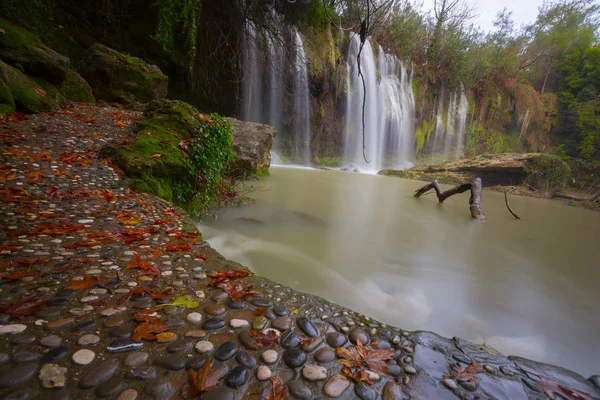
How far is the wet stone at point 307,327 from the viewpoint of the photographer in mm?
1158

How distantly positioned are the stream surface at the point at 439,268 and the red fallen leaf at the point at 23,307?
1.57 m

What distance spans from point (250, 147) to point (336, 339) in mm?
5502

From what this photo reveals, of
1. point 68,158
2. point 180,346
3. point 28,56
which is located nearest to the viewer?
point 180,346

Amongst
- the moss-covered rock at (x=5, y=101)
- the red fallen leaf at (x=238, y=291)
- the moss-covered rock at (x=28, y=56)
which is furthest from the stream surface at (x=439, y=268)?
the moss-covered rock at (x=28, y=56)

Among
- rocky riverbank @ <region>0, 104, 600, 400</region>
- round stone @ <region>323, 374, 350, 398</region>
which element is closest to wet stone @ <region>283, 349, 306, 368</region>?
rocky riverbank @ <region>0, 104, 600, 400</region>

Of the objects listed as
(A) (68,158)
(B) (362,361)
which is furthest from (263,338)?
(A) (68,158)

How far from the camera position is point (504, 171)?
1239 centimetres

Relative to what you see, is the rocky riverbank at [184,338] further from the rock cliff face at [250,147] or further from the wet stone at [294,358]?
the rock cliff face at [250,147]

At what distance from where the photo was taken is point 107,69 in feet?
20.6

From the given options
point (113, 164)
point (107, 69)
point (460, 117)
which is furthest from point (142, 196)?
point (460, 117)

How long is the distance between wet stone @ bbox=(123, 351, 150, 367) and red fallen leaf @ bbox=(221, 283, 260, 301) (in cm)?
45

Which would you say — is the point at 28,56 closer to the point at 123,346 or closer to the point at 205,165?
the point at 205,165

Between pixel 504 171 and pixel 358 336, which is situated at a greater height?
pixel 504 171

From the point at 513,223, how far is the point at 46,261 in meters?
7.33
